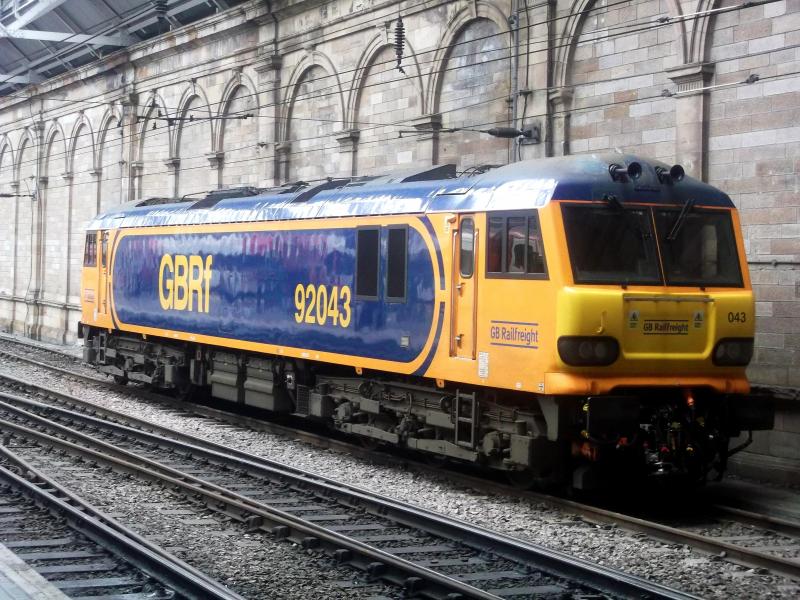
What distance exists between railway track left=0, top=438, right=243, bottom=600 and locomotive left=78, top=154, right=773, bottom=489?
398cm

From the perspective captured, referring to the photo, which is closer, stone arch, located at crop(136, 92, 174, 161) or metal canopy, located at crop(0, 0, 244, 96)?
metal canopy, located at crop(0, 0, 244, 96)

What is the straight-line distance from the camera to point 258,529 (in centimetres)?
1052

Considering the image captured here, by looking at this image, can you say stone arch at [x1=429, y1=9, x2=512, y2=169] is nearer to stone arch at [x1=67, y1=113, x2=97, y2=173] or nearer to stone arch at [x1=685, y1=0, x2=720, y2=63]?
stone arch at [x1=685, y1=0, x2=720, y2=63]

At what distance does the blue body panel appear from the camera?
1321 centimetres

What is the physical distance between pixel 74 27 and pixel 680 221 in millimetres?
30179

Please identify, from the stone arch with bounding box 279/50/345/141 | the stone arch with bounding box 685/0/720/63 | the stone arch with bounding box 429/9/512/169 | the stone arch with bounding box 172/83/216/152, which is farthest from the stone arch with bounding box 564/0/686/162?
the stone arch with bounding box 172/83/216/152

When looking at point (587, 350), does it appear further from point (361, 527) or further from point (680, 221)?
point (361, 527)

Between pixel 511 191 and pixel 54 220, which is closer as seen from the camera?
pixel 511 191

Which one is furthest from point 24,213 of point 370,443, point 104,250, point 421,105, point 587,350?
point 587,350

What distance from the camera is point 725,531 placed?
10.8 m

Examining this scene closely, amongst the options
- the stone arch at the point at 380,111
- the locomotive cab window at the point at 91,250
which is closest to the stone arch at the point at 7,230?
the locomotive cab window at the point at 91,250

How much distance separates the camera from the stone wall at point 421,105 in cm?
1454

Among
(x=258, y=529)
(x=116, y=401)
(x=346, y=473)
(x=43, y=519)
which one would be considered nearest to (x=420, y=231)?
(x=346, y=473)

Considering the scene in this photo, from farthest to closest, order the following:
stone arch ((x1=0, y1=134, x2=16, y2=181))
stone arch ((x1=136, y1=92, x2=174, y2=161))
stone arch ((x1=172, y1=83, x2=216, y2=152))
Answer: stone arch ((x1=0, y1=134, x2=16, y2=181)) → stone arch ((x1=136, y1=92, x2=174, y2=161)) → stone arch ((x1=172, y1=83, x2=216, y2=152))
